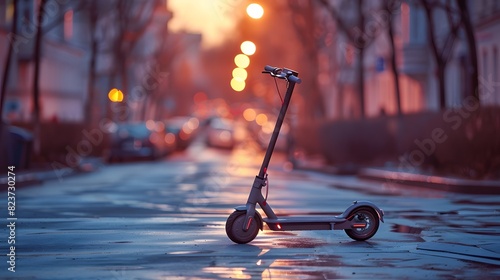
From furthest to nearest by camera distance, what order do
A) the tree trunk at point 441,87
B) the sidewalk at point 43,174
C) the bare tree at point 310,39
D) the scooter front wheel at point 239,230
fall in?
the bare tree at point 310,39 < the tree trunk at point 441,87 < the sidewalk at point 43,174 < the scooter front wheel at point 239,230

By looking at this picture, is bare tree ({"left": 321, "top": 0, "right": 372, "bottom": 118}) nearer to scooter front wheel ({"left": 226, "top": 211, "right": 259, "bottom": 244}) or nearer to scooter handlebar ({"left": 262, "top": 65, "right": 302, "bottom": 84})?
scooter handlebar ({"left": 262, "top": 65, "right": 302, "bottom": 84})

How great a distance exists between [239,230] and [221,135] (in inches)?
2459

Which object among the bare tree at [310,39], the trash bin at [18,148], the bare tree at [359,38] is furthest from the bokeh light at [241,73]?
the trash bin at [18,148]

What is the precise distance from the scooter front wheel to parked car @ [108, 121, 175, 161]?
36364mm

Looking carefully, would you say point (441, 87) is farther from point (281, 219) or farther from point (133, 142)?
point (281, 219)

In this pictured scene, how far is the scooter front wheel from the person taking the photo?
13.7 metres

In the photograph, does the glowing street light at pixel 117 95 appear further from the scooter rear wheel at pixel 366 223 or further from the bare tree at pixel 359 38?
the scooter rear wheel at pixel 366 223

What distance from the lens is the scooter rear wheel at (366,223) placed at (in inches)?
558

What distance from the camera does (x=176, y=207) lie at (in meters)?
21.1

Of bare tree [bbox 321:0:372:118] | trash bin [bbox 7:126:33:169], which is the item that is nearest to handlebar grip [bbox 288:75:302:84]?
trash bin [bbox 7:126:33:169]

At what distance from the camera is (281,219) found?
14.0 meters

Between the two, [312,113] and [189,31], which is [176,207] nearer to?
[312,113]

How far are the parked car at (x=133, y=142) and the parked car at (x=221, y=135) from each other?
2309cm

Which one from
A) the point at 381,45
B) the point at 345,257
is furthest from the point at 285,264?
the point at 381,45
